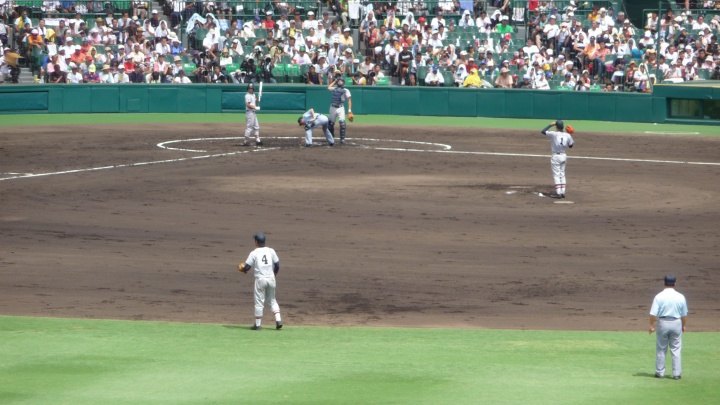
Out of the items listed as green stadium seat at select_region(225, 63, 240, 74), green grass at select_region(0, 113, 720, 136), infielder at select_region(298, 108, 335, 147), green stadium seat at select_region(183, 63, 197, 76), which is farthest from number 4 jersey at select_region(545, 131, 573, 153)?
green stadium seat at select_region(183, 63, 197, 76)

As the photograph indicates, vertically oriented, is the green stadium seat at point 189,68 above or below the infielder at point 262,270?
above

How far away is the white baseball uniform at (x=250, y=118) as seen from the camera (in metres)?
36.1

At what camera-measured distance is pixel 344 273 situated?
68.6ft

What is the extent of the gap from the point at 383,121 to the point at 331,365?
30.8m

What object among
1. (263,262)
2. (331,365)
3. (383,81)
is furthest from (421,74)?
(331,365)

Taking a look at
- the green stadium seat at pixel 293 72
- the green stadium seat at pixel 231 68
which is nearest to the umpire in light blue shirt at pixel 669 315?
the green stadium seat at pixel 293 72

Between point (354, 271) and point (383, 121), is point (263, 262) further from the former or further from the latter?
point (383, 121)

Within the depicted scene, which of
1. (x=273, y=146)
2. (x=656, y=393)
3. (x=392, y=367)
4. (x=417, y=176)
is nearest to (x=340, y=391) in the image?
(x=392, y=367)

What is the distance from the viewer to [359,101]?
4722cm

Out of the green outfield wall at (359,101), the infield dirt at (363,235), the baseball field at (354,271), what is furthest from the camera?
the green outfield wall at (359,101)

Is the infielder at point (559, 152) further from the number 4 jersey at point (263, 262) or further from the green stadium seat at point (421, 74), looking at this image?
the green stadium seat at point (421, 74)

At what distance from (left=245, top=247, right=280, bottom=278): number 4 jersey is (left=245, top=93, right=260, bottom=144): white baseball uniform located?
19.4 metres

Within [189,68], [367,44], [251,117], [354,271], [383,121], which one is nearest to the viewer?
[354,271]

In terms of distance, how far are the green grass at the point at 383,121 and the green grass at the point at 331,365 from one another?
26.5 m
